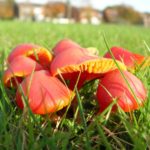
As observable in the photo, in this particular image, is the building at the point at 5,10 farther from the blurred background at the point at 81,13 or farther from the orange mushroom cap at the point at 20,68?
the orange mushroom cap at the point at 20,68

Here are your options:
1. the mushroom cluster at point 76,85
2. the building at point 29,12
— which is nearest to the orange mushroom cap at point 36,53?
the mushroom cluster at point 76,85

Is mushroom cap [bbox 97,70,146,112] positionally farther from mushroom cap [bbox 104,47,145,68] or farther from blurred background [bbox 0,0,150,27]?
blurred background [bbox 0,0,150,27]

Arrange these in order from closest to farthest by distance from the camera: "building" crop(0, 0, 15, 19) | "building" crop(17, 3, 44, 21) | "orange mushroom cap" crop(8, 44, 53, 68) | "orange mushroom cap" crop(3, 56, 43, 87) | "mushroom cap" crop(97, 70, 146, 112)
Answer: "mushroom cap" crop(97, 70, 146, 112)
"orange mushroom cap" crop(3, 56, 43, 87)
"orange mushroom cap" crop(8, 44, 53, 68)
"building" crop(0, 0, 15, 19)
"building" crop(17, 3, 44, 21)

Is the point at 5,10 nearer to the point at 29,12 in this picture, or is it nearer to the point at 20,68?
the point at 29,12

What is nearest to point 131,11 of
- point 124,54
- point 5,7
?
point 5,7

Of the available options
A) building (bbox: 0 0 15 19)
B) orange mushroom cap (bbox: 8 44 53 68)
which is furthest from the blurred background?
orange mushroom cap (bbox: 8 44 53 68)

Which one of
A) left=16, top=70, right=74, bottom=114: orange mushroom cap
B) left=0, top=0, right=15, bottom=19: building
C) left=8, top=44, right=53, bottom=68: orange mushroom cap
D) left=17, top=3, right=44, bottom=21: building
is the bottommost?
left=17, top=3, right=44, bottom=21: building

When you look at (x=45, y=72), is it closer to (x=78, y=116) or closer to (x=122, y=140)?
(x=78, y=116)
